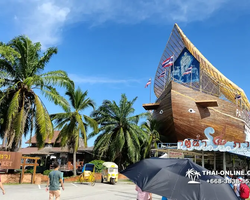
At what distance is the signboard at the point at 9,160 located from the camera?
578 inches

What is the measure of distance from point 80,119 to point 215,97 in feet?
48.2

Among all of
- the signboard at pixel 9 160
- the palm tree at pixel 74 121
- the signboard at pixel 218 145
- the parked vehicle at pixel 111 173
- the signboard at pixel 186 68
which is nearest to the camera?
the signboard at pixel 9 160

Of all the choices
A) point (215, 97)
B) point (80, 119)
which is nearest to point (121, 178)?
point (80, 119)

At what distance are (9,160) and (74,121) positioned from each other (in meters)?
9.10

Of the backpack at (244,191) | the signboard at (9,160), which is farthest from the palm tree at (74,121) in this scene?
the backpack at (244,191)

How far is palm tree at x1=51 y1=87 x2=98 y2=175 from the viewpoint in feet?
76.1

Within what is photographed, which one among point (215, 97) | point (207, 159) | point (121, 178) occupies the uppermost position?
point (215, 97)

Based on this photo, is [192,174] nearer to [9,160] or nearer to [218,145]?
[9,160]

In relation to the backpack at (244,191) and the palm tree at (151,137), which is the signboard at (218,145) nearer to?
the palm tree at (151,137)

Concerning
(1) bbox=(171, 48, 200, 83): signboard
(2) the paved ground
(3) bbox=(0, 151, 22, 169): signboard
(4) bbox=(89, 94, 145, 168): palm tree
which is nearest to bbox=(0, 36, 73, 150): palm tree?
(3) bbox=(0, 151, 22, 169): signboard

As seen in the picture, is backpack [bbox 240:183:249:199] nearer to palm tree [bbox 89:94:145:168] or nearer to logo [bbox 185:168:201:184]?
logo [bbox 185:168:201:184]

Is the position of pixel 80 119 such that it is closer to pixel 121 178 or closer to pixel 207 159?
pixel 121 178

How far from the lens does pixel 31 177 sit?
15.9 meters

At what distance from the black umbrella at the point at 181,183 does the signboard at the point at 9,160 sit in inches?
490
